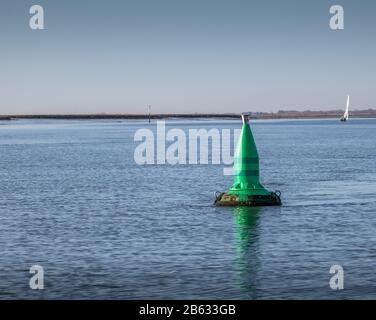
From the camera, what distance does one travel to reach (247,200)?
117 feet

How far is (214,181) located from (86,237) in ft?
98.0

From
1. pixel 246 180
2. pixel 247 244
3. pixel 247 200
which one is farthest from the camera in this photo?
pixel 247 200

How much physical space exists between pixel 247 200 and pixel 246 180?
37.7 inches

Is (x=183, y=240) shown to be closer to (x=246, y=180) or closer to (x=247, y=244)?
(x=247, y=244)

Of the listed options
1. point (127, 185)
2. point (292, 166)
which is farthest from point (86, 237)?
point (292, 166)

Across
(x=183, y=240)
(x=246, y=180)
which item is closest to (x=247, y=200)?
(x=246, y=180)

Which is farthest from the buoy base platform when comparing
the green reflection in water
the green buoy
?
the green reflection in water

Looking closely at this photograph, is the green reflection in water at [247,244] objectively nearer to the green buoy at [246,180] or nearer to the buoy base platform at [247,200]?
the buoy base platform at [247,200]

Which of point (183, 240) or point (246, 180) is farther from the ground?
point (246, 180)

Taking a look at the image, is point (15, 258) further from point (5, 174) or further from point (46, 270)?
point (5, 174)

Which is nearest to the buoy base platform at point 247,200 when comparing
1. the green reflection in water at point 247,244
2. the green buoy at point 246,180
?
the green buoy at point 246,180

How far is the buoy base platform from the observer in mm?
35906

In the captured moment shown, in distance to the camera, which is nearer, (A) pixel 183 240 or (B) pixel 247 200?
(A) pixel 183 240

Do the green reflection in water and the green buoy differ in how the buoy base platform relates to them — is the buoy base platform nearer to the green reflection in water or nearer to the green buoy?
the green buoy
